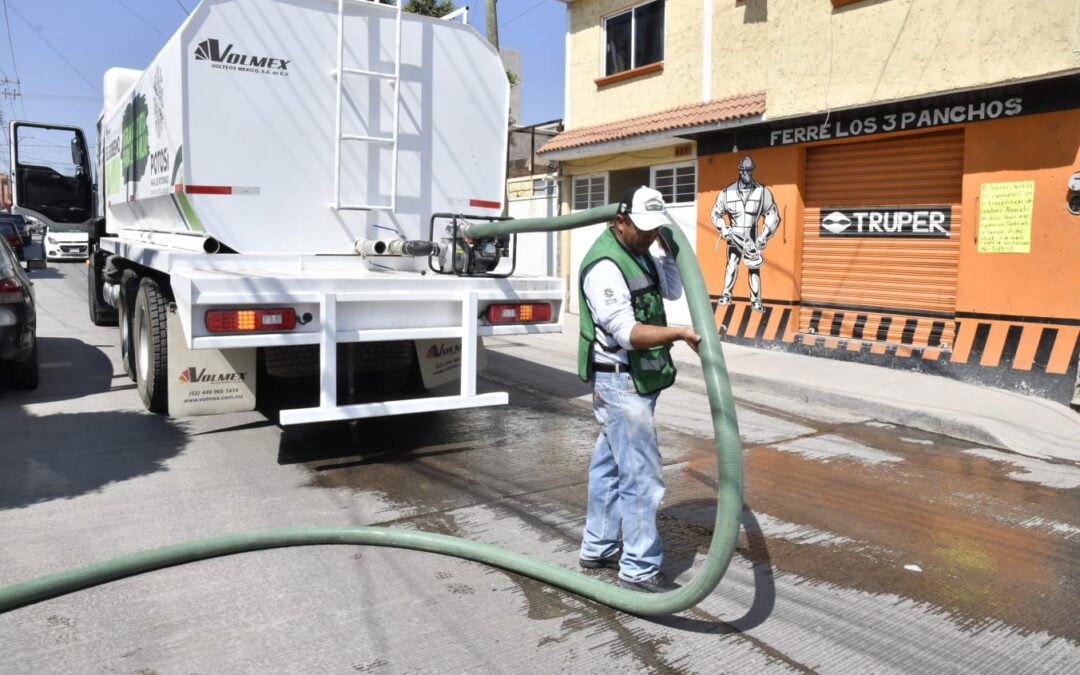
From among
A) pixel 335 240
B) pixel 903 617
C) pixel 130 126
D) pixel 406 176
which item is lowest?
pixel 903 617

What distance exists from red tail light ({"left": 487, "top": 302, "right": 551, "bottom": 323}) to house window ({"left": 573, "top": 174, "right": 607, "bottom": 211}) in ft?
30.7

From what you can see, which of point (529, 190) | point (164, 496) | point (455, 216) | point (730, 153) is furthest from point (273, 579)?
point (529, 190)

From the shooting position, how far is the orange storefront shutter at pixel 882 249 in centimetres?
995

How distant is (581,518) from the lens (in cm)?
493

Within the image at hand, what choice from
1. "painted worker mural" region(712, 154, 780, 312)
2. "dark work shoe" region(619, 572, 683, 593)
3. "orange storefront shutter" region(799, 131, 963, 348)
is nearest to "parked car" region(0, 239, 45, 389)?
"dark work shoe" region(619, 572, 683, 593)

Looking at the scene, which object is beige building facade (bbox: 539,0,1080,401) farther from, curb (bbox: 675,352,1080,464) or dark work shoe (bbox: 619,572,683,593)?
dark work shoe (bbox: 619,572,683,593)

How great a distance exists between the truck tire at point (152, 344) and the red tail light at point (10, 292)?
4.61 feet

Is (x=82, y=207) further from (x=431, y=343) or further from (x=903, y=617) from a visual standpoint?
(x=903, y=617)

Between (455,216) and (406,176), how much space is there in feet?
2.58

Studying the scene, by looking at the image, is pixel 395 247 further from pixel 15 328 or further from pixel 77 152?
pixel 77 152

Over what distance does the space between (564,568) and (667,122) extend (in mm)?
9954

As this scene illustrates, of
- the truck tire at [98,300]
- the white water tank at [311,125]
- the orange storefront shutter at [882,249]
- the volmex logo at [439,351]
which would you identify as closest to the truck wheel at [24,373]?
the white water tank at [311,125]

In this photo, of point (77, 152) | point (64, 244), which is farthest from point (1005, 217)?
point (64, 244)

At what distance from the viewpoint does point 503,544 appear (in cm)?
447
